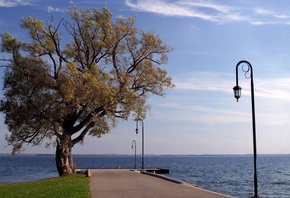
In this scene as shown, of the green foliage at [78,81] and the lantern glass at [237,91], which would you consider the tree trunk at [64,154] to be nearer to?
the green foliage at [78,81]

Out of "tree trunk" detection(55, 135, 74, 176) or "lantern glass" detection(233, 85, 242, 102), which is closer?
"lantern glass" detection(233, 85, 242, 102)

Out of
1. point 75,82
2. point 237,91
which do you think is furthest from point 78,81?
point 237,91

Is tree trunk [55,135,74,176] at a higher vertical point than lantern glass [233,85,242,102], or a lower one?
lower

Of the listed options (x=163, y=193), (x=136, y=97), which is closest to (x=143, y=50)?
(x=136, y=97)

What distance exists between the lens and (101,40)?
3791 centimetres

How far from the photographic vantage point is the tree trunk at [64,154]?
1475 inches

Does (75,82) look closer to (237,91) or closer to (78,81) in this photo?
(78,81)

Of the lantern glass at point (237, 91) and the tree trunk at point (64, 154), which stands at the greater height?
the lantern glass at point (237, 91)

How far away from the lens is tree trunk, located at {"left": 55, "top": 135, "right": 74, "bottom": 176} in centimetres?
3747

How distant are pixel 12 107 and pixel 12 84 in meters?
1.99

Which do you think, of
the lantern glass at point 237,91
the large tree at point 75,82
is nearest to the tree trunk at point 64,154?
the large tree at point 75,82

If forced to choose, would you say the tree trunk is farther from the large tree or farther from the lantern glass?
the lantern glass

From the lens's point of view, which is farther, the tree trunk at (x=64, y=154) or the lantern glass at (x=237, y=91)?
the tree trunk at (x=64, y=154)

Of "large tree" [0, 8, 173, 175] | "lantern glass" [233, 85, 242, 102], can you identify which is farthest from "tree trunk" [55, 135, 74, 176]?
"lantern glass" [233, 85, 242, 102]
